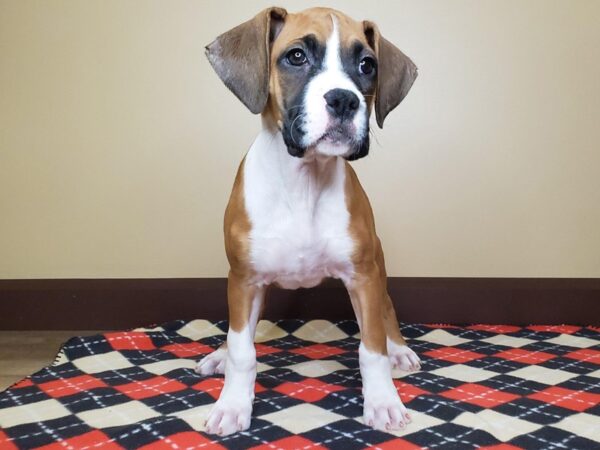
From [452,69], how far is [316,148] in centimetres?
143

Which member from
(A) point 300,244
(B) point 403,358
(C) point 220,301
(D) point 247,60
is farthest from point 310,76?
(C) point 220,301

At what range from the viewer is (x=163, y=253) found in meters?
2.96

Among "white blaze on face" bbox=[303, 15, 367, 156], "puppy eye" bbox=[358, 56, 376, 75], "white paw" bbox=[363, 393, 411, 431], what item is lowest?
"white paw" bbox=[363, 393, 411, 431]

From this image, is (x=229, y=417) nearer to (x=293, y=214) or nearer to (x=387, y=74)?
(x=293, y=214)

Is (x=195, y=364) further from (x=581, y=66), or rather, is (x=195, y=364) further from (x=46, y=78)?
(x=581, y=66)

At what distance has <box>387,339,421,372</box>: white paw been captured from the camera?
7.31 ft

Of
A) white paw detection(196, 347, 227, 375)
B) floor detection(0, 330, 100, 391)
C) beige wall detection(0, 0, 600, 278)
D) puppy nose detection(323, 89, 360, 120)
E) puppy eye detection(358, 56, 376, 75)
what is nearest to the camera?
puppy nose detection(323, 89, 360, 120)

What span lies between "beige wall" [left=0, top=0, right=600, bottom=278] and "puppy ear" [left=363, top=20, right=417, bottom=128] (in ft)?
2.93

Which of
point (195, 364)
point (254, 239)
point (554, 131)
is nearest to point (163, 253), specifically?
point (195, 364)

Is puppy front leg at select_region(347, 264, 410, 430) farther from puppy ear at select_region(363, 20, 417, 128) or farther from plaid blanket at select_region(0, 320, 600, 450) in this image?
puppy ear at select_region(363, 20, 417, 128)

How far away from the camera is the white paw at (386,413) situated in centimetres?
171

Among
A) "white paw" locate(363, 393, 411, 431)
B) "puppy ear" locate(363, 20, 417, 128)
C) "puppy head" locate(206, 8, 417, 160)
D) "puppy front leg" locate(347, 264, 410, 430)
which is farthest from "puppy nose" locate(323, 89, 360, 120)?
"white paw" locate(363, 393, 411, 431)

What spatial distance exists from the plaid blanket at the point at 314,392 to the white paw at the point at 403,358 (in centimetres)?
6

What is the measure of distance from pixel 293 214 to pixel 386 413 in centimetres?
61
